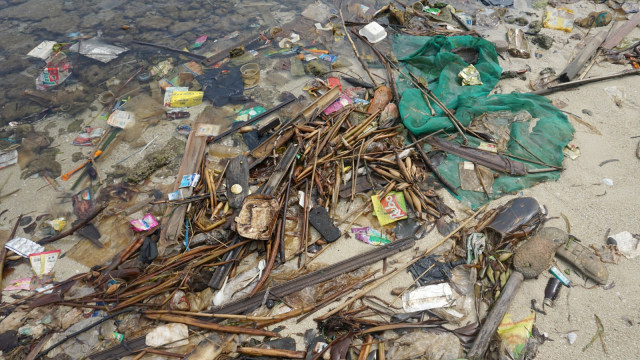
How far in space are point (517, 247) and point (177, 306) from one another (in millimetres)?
3714

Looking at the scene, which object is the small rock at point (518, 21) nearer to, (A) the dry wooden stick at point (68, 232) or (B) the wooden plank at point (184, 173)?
(B) the wooden plank at point (184, 173)

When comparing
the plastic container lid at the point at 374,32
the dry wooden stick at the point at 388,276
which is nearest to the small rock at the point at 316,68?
the plastic container lid at the point at 374,32

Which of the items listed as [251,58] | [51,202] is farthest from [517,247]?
[51,202]

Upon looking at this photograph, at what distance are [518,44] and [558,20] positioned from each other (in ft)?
5.28

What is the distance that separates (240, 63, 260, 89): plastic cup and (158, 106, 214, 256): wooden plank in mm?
834

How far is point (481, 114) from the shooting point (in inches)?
191

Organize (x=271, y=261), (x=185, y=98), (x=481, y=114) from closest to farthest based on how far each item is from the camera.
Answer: (x=271, y=261) → (x=481, y=114) → (x=185, y=98)

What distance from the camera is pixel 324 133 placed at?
4684mm

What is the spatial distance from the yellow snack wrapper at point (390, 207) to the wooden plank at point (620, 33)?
563cm

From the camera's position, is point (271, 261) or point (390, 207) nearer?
point (271, 261)

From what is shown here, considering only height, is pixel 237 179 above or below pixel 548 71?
below

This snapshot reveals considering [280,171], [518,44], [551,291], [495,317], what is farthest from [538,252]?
[518,44]

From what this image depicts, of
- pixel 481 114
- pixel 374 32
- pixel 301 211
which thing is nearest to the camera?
pixel 301 211

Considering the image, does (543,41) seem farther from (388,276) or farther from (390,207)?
(388,276)
